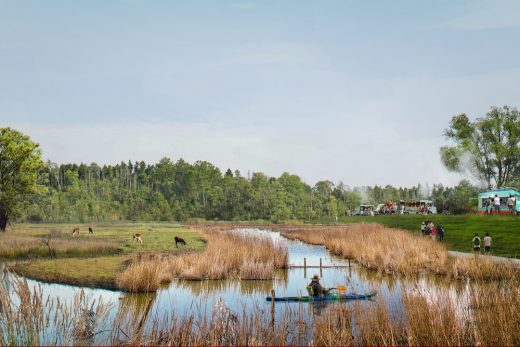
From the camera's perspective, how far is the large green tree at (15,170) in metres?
45.3

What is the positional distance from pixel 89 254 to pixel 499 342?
26.6 metres

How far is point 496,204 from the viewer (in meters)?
48.3

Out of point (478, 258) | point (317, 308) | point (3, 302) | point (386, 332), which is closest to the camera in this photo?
point (3, 302)

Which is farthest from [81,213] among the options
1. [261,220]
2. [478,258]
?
[478,258]

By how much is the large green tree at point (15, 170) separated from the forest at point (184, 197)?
129 ft

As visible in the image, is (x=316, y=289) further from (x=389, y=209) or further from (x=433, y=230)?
(x=389, y=209)

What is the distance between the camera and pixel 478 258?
2353 centimetres

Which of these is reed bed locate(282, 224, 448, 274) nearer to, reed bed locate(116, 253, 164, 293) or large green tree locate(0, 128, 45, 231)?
reed bed locate(116, 253, 164, 293)

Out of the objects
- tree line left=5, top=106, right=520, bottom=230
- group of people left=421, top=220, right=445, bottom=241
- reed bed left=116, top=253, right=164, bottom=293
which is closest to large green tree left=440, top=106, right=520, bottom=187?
tree line left=5, top=106, right=520, bottom=230

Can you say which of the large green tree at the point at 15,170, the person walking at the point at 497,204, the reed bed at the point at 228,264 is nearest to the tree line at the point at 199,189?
the large green tree at the point at 15,170

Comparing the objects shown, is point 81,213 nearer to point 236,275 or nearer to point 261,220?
point 261,220

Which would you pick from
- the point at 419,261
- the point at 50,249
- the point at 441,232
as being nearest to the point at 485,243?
the point at 419,261

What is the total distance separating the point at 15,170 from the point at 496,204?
142 feet

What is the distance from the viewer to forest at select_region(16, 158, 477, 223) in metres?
98.9
